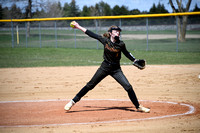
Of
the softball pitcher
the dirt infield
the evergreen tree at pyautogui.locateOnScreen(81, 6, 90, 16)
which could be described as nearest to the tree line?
the evergreen tree at pyautogui.locateOnScreen(81, 6, 90, 16)

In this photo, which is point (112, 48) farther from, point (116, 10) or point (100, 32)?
point (116, 10)

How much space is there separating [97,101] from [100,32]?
21057mm

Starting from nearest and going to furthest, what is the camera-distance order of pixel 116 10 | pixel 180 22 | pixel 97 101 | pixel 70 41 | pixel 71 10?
pixel 97 101 < pixel 180 22 < pixel 70 41 < pixel 116 10 < pixel 71 10

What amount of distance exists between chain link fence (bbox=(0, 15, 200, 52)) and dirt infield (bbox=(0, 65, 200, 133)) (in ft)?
47.3

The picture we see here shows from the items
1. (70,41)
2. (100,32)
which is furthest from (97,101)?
(70,41)

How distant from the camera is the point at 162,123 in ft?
19.9

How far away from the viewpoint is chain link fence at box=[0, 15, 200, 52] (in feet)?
94.5

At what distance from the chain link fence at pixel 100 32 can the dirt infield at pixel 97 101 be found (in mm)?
14406

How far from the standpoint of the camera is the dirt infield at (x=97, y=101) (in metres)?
5.93

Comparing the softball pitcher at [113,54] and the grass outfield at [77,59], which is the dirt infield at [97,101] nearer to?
the softball pitcher at [113,54]

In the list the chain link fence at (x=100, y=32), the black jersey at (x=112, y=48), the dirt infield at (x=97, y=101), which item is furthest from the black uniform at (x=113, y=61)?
the chain link fence at (x=100, y=32)

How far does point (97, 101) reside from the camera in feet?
28.4

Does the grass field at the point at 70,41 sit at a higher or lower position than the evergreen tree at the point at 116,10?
lower

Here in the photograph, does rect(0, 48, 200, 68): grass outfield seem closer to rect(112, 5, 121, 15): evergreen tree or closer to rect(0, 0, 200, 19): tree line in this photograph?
rect(0, 0, 200, 19): tree line
